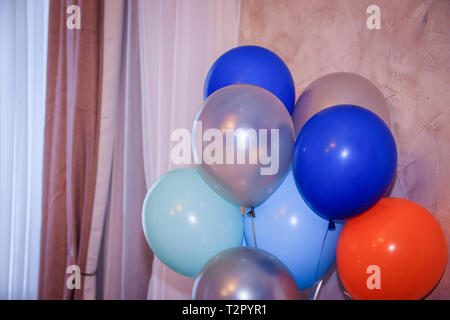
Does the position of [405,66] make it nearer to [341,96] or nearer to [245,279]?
[341,96]

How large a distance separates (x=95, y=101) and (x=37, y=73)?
399mm

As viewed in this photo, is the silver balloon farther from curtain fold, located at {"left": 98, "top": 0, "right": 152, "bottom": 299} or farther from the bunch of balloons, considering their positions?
curtain fold, located at {"left": 98, "top": 0, "right": 152, "bottom": 299}

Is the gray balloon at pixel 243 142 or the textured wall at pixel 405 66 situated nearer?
the gray balloon at pixel 243 142

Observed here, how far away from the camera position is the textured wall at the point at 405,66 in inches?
48.9

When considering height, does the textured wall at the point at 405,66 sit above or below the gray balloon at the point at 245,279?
above

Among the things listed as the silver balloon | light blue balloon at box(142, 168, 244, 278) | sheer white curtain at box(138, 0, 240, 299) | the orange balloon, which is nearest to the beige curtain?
sheer white curtain at box(138, 0, 240, 299)

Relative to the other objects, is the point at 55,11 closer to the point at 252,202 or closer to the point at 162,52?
the point at 162,52

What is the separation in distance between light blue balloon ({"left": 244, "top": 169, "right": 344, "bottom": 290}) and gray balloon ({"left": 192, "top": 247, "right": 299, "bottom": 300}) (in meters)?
0.11

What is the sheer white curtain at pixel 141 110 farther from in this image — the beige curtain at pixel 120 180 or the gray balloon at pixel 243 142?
the gray balloon at pixel 243 142

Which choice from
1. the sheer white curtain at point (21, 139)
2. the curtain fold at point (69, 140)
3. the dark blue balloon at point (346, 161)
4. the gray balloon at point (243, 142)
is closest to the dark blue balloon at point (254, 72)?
the gray balloon at point (243, 142)

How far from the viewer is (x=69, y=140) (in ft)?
5.71

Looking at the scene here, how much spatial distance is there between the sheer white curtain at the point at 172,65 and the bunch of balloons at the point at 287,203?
22.4 inches

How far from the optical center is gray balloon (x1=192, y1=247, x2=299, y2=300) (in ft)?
2.78

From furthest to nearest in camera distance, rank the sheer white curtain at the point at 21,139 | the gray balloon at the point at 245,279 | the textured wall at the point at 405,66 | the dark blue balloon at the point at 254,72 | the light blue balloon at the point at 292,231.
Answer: the sheer white curtain at the point at 21,139, the textured wall at the point at 405,66, the dark blue balloon at the point at 254,72, the light blue balloon at the point at 292,231, the gray balloon at the point at 245,279
